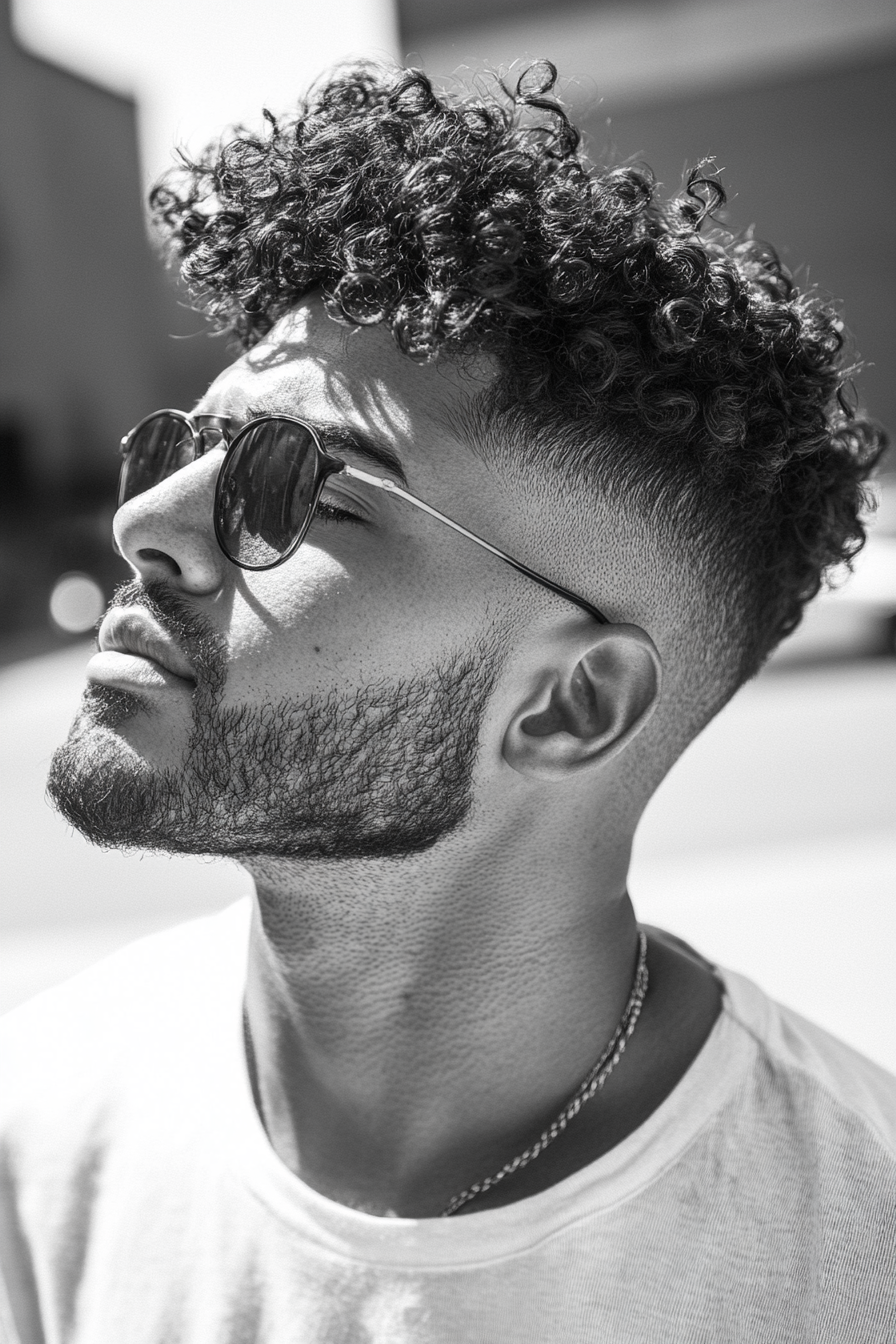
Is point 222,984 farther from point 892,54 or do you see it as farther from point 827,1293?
point 892,54

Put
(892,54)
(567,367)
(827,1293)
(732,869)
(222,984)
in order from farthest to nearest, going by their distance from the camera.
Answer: (892,54)
(732,869)
(222,984)
(567,367)
(827,1293)

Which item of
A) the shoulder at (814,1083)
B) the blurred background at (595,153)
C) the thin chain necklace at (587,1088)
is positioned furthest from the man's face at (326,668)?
the blurred background at (595,153)

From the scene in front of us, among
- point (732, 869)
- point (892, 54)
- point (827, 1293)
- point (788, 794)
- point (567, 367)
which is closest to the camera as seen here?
point (827, 1293)

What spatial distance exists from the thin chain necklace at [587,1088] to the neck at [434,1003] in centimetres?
2

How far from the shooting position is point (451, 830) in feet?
6.42

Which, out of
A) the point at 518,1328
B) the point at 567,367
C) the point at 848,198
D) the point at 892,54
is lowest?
the point at 518,1328

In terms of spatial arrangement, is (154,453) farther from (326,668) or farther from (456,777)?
(456,777)

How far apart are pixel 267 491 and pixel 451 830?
1.85ft

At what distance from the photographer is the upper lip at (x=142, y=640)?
1907 millimetres

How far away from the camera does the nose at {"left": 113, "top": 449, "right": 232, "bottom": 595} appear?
1934 mm

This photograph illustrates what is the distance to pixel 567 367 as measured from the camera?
1920 mm

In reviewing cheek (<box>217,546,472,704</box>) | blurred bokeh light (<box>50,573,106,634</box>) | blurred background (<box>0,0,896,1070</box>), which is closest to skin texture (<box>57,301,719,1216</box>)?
cheek (<box>217,546,472,704</box>)

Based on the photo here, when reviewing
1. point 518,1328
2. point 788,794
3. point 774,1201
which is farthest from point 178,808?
point 788,794

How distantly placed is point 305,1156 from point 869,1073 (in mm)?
865
